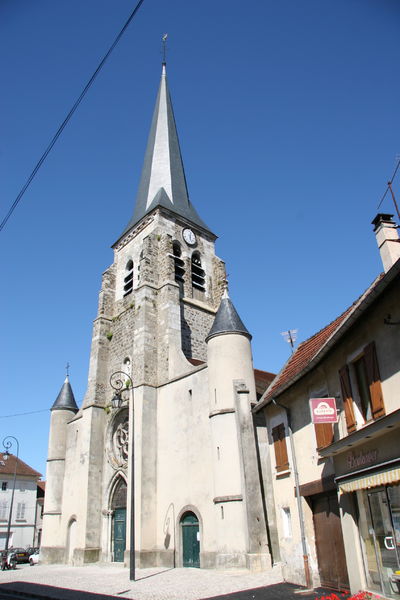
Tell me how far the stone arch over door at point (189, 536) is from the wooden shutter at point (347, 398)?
32.9 ft

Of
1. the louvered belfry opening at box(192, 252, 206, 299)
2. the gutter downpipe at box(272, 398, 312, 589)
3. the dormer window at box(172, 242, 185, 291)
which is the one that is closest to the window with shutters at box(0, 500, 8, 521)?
the louvered belfry opening at box(192, 252, 206, 299)

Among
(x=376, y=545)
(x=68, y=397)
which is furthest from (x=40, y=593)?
(x=68, y=397)

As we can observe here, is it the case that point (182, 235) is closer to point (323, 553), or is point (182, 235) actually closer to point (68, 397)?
point (68, 397)

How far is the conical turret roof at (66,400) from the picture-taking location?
2694 cm

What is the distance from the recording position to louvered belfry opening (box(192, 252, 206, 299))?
1031 inches

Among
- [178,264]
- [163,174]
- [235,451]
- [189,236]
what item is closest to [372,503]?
[235,451]

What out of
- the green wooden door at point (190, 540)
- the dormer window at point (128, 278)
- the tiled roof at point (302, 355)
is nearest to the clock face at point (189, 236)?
the dormer window at point (128, 278)

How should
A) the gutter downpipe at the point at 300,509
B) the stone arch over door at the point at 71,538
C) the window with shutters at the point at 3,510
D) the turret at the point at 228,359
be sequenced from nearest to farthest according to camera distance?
the gutter downpipe at the point at 300,509 < the turret at the point at 228,359 < the stone arch over door at the point at 71,538 < the window with shutters at the point at 3,510

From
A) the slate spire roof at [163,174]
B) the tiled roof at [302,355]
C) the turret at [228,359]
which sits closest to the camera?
the tiled roof at [302,355]

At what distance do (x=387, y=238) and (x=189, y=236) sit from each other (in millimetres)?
18284

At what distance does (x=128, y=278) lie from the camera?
1075 inches

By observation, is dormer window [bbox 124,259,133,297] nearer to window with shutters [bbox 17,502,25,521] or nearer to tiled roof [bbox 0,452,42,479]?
tiled roof [bbox 0,452,42,479]

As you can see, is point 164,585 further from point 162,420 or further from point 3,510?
point 3,510

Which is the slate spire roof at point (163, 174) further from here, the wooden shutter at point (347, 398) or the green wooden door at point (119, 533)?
the wooden shutter at point (347, 398)
